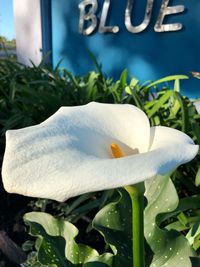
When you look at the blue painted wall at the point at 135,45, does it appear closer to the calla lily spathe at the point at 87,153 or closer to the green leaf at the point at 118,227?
the green leaf at the point at 118,227

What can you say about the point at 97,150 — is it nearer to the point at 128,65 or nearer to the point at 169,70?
the point at 169,70

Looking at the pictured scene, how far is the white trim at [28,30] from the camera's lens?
3012 mm

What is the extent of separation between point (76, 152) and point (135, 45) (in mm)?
2215

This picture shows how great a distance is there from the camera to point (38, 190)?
0.24 m

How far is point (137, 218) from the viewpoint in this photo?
35 centimetres

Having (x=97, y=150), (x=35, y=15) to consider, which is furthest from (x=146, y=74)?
(x=97, y=150)

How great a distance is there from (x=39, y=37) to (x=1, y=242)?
2.39 meters

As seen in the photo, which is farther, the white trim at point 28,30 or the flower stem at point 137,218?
the white trim at point 28,30

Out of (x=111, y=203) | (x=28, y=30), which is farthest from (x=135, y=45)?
(x=111, y=203)

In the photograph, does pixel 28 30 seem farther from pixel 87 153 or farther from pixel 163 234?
pixel 87 153

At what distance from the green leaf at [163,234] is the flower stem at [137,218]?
101 millimetres

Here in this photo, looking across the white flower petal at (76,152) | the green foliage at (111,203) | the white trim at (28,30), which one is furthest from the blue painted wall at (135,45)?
the white flower petal at (76,152)

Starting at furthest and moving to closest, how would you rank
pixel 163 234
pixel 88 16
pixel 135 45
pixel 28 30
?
1. pixel 28 30
2. pixel 88 16
3. pixel 135 45
4. pixel 163 234

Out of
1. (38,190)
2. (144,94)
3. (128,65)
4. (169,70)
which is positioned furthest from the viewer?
(128,65)
